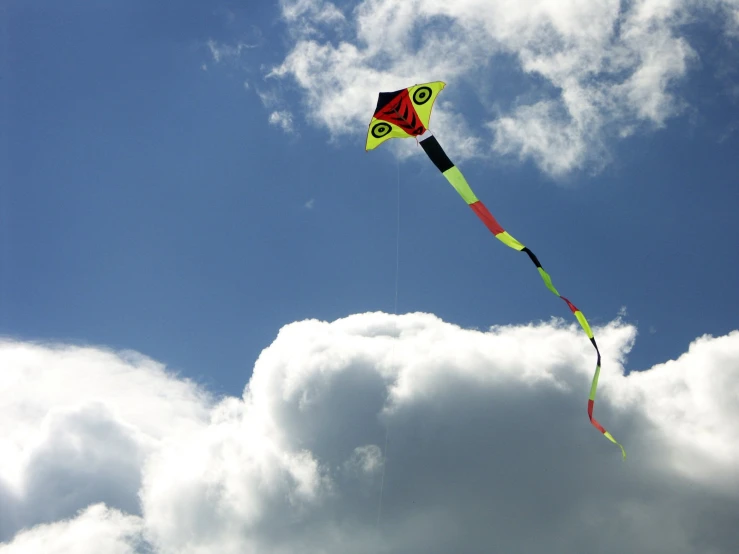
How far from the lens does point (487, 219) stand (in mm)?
25562

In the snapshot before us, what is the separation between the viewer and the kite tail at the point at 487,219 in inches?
913

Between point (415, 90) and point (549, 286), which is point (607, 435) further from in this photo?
point (415, 90)

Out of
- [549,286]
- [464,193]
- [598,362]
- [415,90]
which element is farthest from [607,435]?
[415,90]

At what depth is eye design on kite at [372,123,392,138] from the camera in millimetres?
28500

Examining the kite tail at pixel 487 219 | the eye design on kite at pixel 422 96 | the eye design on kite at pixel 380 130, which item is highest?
the eye design on kite at pixel 380 130

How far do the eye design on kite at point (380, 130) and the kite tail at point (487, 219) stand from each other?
1.99 metres

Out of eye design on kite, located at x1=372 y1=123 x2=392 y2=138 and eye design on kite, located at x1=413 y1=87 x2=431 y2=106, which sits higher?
eye design on kite, located at x1=372 y1=123 x2=392 y2=138

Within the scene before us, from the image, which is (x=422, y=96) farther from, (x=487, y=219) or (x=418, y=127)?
(x=487, y=219)

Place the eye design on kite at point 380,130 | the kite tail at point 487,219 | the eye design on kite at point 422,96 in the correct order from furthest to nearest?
the eye design on kite at point 380,130
the eye design on kite at point 422,96
the kite tail at point 487,219

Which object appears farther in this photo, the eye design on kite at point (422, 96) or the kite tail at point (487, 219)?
the eye design on kite at point (422, 96)

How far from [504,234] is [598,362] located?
6.30m

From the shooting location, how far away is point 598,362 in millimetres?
23500

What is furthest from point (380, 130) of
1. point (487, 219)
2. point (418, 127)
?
point (487, 219)

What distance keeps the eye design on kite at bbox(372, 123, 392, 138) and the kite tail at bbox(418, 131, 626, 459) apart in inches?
78.3
